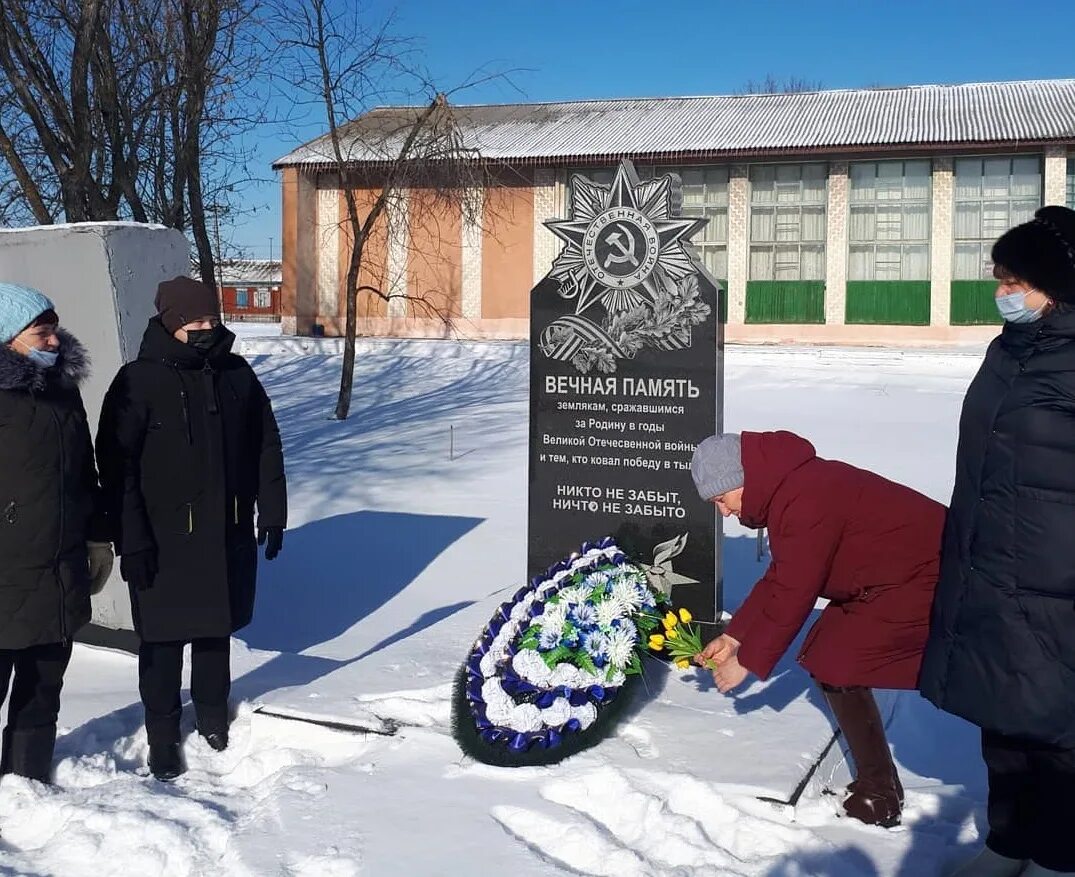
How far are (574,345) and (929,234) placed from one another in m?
22.4

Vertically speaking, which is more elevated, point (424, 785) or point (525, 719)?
point (525, 719)

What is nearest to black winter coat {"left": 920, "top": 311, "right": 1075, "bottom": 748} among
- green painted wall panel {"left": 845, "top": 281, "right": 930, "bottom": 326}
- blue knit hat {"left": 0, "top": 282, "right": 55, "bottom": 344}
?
blue knit hat {"left": 0, "top": 282, "right": 55, "bottom": 344}

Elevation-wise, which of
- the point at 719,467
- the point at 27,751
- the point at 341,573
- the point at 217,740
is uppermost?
the point at 719,467

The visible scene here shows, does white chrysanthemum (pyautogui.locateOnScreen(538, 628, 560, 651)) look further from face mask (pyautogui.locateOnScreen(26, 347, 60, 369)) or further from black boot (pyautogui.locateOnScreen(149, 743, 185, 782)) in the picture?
face mask (pyautogui.locateOnScreen(26, 347, 60, 369))

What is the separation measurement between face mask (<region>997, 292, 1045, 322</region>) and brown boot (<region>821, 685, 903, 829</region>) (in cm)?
122

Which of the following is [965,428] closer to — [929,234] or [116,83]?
[116,83]

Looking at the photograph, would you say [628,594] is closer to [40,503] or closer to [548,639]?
[548,639]

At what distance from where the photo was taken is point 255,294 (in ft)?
224

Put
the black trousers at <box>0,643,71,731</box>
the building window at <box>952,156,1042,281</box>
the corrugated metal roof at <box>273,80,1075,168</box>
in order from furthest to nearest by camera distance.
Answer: the building window at <box>952,156,1042,281</box>
the corrugated metal roof at <box>273,80,1075,168</box>
the black trousers at <box>0,643,71,731</box>

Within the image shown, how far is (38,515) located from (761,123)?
25.0 m

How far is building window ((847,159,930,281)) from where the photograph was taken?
25.4 m

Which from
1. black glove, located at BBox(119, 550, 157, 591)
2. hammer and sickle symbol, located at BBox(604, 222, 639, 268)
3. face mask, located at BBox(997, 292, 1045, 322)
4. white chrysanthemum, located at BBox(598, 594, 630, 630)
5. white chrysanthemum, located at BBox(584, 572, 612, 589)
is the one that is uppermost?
hammer and sickle symbol, located at BBox(604, 222, 639, 268)

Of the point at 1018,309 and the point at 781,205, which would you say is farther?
the point at 781,205

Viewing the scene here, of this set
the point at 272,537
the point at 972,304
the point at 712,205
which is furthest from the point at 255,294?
the point at 272,537
